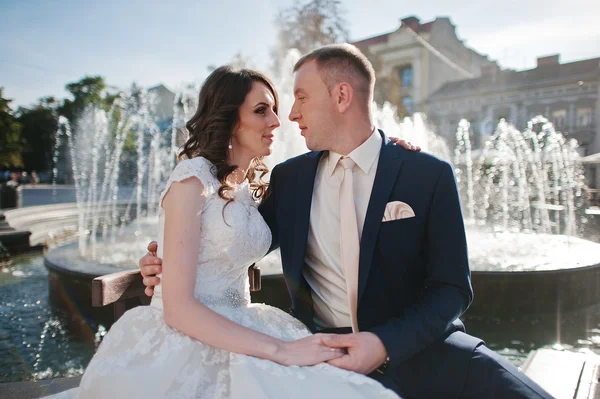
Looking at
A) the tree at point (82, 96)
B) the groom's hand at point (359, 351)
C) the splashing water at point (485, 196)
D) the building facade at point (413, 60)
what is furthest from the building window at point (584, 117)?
the tree at point (82, 96)

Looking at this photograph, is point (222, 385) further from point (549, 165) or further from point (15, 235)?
point (549, 165)

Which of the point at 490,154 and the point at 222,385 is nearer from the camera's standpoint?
the point at 222,385

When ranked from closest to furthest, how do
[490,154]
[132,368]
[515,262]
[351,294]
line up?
[132,368]
[351,294]
[515,262]
[490,154]

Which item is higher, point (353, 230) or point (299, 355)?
point (353, 230)

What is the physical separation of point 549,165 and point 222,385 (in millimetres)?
24270

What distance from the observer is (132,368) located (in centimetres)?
166

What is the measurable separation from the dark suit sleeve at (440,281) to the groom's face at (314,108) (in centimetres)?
56

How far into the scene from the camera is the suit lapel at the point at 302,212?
2107 mm

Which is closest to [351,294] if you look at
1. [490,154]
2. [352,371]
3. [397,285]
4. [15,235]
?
[397,285]

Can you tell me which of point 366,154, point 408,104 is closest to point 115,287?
point 366,154

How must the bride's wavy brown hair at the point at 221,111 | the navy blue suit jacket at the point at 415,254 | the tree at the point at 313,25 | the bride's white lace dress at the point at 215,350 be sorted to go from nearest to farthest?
1. the bride's white lace dress at the point at 215,350
2. the navy blue suit jacket at the point at 415,254
3. the bride's wavy brown hair at the point at 221,111
4. the tree at the point at 313,25

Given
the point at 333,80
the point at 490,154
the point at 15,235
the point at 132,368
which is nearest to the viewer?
the point at 132,368

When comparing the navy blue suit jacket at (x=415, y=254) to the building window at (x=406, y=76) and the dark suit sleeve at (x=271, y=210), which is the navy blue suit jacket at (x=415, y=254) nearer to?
the dark suit sleeve at (x=271, y=210)

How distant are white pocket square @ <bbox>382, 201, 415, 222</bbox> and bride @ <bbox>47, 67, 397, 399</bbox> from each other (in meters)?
0.60
